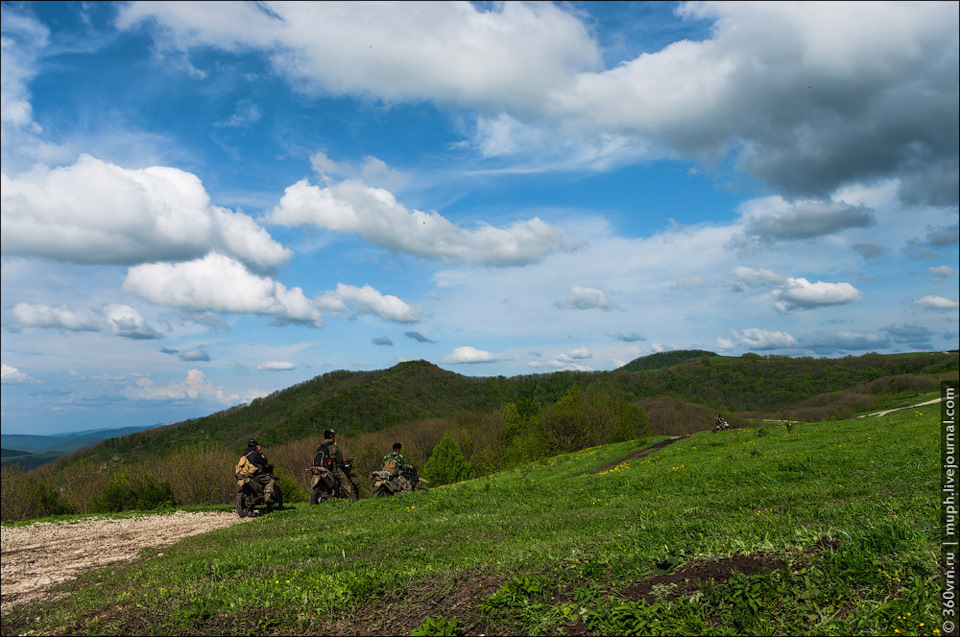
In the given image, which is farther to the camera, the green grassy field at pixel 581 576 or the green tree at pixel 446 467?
the green tree at pixel 446 467

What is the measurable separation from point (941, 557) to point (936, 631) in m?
0.96

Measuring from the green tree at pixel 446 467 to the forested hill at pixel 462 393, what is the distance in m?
54.0

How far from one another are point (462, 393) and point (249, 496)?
553 feet

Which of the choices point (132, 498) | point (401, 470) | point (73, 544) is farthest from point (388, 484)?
point (132, 498)

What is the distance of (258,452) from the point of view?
18094mm

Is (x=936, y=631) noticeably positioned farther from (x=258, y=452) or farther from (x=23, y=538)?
(x=23, y=538)

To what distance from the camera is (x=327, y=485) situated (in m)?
19.1

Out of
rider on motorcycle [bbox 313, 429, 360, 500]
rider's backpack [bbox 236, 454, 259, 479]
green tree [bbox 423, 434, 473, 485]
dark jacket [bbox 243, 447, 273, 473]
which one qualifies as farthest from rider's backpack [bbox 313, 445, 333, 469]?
green tree [bbox 423, 434, 473, 485]

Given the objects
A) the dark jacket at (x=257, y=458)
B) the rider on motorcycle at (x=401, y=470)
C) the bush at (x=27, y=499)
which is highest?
the dark jacket at (x=257, y=458)

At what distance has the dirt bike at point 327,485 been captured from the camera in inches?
743

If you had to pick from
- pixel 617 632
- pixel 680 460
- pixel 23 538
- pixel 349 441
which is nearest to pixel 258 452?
pixel 23 538

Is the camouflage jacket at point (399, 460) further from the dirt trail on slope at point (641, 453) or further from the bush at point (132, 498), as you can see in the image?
the bush at point (132, 498)

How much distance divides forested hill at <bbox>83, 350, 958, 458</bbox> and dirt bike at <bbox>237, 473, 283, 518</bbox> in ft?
292

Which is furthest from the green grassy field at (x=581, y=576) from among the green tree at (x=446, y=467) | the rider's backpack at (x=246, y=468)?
the green tree at (x=446, y=467)
